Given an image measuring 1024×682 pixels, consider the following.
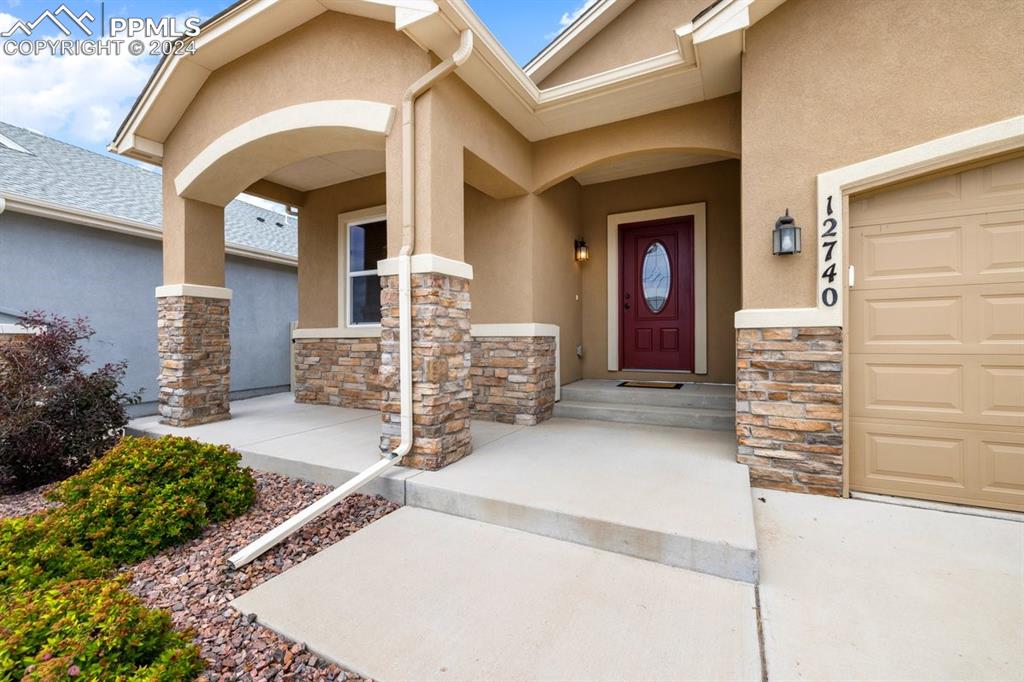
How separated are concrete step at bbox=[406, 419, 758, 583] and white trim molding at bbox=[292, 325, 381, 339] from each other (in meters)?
2.77

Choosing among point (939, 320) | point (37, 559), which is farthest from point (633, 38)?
point (37, 559)

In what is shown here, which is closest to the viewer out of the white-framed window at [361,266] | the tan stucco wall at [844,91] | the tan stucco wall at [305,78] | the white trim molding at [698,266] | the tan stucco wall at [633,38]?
the tan stucco wall at [844,91]

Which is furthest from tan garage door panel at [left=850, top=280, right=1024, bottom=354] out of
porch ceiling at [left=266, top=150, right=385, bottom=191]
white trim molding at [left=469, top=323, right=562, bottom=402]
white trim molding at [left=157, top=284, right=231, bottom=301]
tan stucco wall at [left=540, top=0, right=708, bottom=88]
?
white trim molding at [left=157, top=284, right=231, bottom=301]

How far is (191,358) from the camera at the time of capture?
200 inches

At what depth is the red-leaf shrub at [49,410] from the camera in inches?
156

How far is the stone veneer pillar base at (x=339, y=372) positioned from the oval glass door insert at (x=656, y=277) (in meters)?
3.80

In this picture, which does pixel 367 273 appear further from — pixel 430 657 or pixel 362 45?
pixel 430 657

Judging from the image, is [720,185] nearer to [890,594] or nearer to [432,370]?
[432,370]

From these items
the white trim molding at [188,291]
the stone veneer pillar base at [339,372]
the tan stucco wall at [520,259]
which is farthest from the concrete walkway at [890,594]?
the white trim molding at [188,291]

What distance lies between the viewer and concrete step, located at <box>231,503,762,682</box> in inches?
68.7

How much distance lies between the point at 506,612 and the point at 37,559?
240 centimetres

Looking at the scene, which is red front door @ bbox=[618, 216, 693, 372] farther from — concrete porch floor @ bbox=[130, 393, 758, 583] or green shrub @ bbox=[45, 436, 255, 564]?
green shrub @ bbox=[45, 436, 255, 564]

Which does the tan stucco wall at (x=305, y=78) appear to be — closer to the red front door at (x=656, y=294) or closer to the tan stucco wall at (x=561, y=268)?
the tan stucco wall at (x=561, y=268)

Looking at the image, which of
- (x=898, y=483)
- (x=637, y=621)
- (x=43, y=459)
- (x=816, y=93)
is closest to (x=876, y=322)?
(x=898, y=483)
